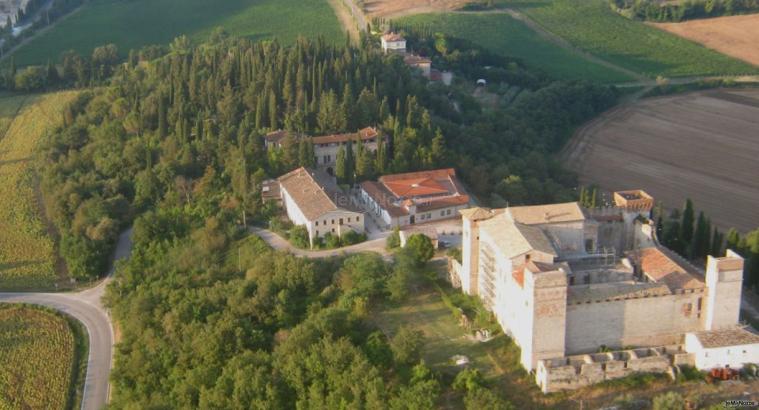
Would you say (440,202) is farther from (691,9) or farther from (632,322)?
(691,9)

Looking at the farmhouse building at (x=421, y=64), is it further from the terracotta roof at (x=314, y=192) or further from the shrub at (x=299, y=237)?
the shrub at (x=299, y=237)

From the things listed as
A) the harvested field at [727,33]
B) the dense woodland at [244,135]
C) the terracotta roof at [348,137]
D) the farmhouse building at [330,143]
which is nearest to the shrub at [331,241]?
the dense woodland at [244,135]

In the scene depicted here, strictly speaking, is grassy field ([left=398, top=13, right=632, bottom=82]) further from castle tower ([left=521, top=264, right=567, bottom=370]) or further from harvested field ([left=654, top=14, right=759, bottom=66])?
castle tower ([left=521, top=264, right=567, bottom=370])

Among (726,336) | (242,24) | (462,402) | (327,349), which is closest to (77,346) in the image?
(327,349)

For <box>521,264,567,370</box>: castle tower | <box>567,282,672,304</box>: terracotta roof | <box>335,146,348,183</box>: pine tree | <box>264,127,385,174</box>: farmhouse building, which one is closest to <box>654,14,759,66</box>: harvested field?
<box>264,127,385,174</box>: farmhouse building

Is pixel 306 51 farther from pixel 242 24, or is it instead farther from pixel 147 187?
pixel 242 24

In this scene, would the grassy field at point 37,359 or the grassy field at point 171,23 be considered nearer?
the grassy field at point 37,359

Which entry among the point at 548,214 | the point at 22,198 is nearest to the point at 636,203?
the point at 548,214
